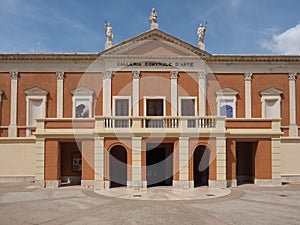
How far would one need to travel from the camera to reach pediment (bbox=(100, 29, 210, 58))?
23.0 m

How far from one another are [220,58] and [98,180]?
509 inches

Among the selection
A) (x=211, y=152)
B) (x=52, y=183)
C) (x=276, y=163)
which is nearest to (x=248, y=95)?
(x=276, y=163)

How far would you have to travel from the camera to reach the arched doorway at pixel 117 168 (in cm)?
1986

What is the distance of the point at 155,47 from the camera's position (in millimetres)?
23281

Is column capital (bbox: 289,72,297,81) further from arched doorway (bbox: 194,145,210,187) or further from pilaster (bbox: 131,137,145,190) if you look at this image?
pilaster (bbox: 131,137,145,190)

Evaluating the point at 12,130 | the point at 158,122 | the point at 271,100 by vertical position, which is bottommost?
the point at 12,130

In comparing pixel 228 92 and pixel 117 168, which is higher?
pixel 228 92

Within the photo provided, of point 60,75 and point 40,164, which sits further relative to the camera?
point 60,75

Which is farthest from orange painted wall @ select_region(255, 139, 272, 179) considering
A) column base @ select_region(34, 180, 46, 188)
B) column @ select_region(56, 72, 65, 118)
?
column @ select_region(56, 72, 65, 118)

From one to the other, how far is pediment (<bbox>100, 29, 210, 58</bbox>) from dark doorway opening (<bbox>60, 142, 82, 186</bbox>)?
7.25 m

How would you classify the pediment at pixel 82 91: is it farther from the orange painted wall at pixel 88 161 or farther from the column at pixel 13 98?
the orange painted wall at pixel 88 161

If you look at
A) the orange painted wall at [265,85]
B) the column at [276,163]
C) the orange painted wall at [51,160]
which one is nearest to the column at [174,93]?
the orange painted wall at [265,85]

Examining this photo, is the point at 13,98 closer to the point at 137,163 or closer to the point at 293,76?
the point at 137,163

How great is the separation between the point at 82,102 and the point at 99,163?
675cm
